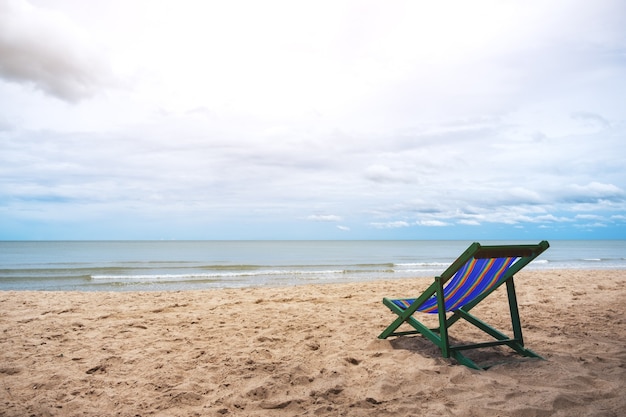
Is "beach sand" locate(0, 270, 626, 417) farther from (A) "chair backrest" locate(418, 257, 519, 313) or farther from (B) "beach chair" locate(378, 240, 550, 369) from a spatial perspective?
(A) "chair backrest" locate(418, 257, 519, 313)

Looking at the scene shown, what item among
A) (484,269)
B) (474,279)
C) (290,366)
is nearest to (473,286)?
(474,279)

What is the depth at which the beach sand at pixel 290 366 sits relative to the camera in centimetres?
276

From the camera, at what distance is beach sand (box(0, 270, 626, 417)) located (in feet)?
9.06

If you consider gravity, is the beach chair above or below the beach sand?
above

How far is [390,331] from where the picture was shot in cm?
416

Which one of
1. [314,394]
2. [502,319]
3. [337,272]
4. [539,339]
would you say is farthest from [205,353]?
[337,272]

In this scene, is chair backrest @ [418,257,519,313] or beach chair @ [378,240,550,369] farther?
chair backrest @ [418,257,519,313]

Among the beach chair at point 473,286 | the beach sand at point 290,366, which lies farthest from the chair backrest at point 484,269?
the beach sand at point 290,366

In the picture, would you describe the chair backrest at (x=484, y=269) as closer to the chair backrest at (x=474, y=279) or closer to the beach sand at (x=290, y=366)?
the chair backrest at (x=474, y=279)

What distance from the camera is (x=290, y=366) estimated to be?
3465 mm

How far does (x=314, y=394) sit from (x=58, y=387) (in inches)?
83.6

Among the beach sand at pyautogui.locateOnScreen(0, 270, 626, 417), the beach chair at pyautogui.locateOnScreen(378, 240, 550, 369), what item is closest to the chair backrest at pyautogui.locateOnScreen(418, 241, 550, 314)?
the beach chair at pyautogui.locateOnScreen(378, 240, 550, 369)

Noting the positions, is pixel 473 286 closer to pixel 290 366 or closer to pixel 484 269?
pixel 484 269

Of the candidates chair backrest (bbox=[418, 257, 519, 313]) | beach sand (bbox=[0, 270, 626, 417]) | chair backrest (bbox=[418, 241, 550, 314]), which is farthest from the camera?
chair backrest (bbox=[418, 257, 519, 313])
